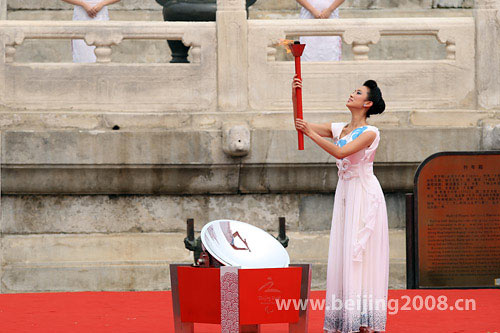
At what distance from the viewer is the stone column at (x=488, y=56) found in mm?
10438

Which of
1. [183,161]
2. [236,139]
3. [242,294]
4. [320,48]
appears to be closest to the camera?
[242,294]

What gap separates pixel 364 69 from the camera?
34.1 ft

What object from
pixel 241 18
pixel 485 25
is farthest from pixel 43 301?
pixel 485 25

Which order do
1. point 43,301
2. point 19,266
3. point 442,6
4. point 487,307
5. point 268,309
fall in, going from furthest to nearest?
point 442,6
point 19,266
point 43,301
point 487,307
point 268,309

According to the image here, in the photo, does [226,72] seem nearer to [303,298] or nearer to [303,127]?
[303,127]

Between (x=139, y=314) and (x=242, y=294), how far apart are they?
1924 mm

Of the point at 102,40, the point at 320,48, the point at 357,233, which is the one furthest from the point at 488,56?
the point at 357,233

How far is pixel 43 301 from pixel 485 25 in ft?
16.7

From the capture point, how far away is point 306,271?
22.4 feet

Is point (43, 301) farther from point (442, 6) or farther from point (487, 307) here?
point (442, 6)

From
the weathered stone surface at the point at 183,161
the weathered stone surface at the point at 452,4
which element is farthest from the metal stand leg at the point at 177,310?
the weathered stone surface at the point at 452,4

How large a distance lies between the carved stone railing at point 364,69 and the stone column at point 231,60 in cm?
10

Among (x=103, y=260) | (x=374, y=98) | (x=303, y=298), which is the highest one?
(x=374, y=98)

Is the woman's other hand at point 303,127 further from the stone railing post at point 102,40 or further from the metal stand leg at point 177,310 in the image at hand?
the stone railing post at point 102,40
